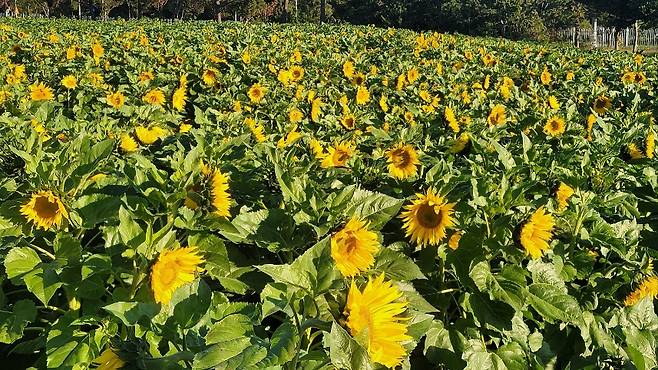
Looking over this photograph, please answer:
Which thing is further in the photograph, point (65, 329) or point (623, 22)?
point (623, 22)

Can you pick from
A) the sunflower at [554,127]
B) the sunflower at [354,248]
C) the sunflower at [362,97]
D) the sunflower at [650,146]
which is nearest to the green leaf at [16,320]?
the sunflower at [354,248]

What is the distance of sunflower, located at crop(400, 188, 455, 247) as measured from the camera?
1894 millimetres

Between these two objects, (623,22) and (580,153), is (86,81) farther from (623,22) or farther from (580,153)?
(623,22)

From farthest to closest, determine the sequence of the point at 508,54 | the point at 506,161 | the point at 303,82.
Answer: the point at 508,54 < the point at 303,82 < the point at 506,161

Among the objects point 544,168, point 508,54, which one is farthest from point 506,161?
point 508,54

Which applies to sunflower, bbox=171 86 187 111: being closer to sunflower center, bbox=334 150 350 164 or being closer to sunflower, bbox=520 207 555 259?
sunflower center, bbox=334 150 350 164

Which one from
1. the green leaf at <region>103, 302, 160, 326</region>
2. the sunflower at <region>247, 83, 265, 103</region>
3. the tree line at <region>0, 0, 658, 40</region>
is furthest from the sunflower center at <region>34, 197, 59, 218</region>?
the tree line at <region>0, 0, 658, 40</region>

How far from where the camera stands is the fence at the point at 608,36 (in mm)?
39750

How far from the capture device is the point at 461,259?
184 cm

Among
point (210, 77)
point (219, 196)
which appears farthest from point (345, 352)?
point (210, 77)

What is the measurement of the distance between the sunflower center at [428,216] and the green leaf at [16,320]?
1119 mm

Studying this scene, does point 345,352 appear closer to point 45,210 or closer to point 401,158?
point 45,210

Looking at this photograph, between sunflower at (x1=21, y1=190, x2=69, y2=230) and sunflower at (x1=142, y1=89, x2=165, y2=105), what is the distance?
3400 millimetres

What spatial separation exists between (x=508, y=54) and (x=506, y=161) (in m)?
8.49
